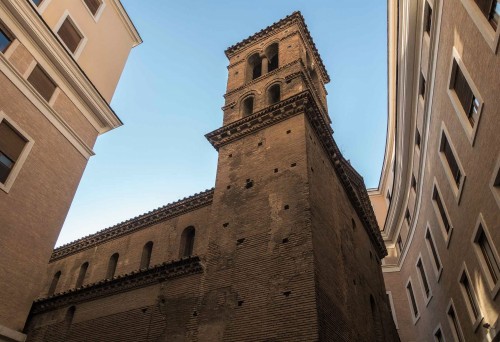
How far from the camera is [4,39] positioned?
36.5 ft

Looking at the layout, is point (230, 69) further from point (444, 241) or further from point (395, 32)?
point (444, 241)

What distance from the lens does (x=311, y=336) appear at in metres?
9.74

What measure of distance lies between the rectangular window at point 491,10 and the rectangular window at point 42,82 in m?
11.2

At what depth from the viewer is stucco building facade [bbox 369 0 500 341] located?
9.60 m

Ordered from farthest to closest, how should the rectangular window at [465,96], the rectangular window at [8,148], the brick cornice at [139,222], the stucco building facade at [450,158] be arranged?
the brick cornice at [139,222] → the rectangular window at [8,148] → the rectangular window at [465,96] → the stucco building facade at [450,158]

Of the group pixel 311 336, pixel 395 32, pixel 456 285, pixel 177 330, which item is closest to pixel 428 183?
pixel 456 285

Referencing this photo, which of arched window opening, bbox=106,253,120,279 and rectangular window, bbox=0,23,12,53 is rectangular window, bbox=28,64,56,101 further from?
arched window opening, bbox=106,253,120,279

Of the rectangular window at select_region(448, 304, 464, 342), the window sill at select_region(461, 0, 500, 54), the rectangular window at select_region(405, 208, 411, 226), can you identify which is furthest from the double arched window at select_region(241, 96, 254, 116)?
the rectangular window at select_region(448, 304, 464, 342)

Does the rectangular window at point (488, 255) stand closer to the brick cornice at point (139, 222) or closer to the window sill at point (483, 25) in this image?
the window sill at point (483, 25)

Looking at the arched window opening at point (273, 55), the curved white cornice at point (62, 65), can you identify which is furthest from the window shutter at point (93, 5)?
the arched window opening at point (273, 55)

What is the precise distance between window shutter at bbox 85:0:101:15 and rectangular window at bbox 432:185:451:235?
1313cm

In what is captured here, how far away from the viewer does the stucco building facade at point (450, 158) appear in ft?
31.5

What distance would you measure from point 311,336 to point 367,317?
18.9 ft

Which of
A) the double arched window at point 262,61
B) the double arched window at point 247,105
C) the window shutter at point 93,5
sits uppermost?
the double arched window at point 262,61
